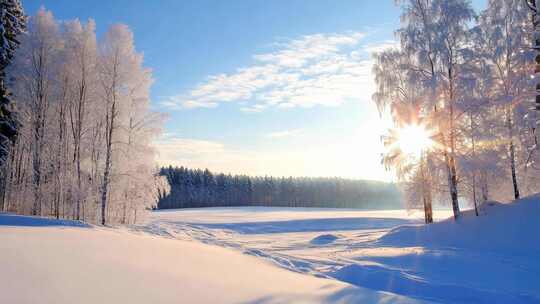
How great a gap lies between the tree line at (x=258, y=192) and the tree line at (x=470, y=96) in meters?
64.4

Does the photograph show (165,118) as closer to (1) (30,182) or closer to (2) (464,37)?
(1) (30,182)

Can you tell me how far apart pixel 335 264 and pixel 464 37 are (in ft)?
39.0


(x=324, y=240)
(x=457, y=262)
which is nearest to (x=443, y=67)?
(x=457, y=262)

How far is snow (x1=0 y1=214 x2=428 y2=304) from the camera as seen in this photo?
4.10 meters

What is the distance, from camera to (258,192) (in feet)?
306

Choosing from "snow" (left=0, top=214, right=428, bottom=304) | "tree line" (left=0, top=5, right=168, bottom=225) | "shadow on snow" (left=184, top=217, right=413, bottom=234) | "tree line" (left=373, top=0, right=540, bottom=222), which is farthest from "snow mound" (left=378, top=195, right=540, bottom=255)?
"shadow on snow" (left=184, top=217, right=413, bottom=234)

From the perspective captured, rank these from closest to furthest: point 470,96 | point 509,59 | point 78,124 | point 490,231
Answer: point 490,231 < point 470,96 < point 509,59 < point 78,124

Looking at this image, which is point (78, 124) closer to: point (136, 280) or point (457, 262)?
point (136, 280)

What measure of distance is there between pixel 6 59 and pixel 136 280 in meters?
21.5

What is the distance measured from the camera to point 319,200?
3883 inches

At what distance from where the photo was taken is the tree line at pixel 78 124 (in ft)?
61.8

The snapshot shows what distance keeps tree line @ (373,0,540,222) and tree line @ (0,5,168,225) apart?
1480 cm

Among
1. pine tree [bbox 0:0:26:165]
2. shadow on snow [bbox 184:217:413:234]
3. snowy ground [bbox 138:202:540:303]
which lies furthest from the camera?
shadow on snow [bbox 184:217:413:234]

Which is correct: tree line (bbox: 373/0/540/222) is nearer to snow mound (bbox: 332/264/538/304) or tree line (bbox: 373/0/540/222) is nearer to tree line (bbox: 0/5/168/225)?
snow mound (bbox: 332/264/538/304)
